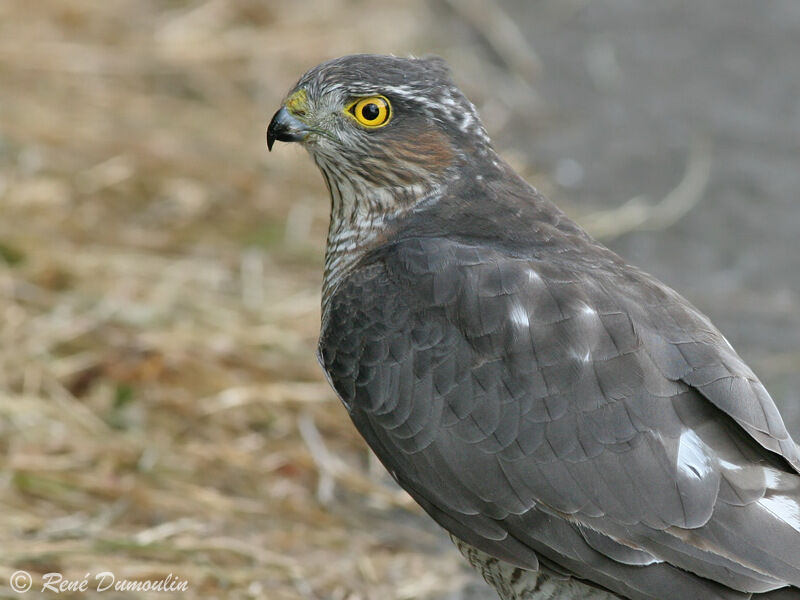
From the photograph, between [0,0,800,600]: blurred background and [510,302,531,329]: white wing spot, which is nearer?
[510,302,531,329]: white wing spot

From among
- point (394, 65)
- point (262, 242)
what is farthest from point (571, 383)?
point (262, 242)

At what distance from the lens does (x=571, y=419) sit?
3.78 meters

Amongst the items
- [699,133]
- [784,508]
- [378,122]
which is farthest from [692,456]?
[699,133]

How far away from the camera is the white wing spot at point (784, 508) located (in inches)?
142

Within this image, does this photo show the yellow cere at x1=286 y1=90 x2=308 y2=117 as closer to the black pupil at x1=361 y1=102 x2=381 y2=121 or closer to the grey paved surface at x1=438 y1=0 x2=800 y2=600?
the black pupil at x1=361 y1=102 x2=381 y2=121

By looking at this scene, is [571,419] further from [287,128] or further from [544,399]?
[287,128]

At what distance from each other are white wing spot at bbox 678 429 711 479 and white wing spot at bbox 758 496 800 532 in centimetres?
18

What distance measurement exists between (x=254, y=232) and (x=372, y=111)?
2983mm

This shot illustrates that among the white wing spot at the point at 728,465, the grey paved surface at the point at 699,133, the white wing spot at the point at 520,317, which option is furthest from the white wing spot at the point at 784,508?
the grey paved surface at the point at 699,133

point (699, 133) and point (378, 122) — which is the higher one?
point (378, 122)

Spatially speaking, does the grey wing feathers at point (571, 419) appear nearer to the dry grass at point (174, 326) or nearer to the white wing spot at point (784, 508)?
the white wing spot at point (784, 508)

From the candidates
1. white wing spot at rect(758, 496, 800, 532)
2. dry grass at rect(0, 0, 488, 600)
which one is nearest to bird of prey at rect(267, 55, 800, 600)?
white wing spot at rect(758, 496, 800, 532)

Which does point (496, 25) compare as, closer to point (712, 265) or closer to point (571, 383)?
point (712, 265)

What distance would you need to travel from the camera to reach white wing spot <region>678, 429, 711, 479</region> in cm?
364
